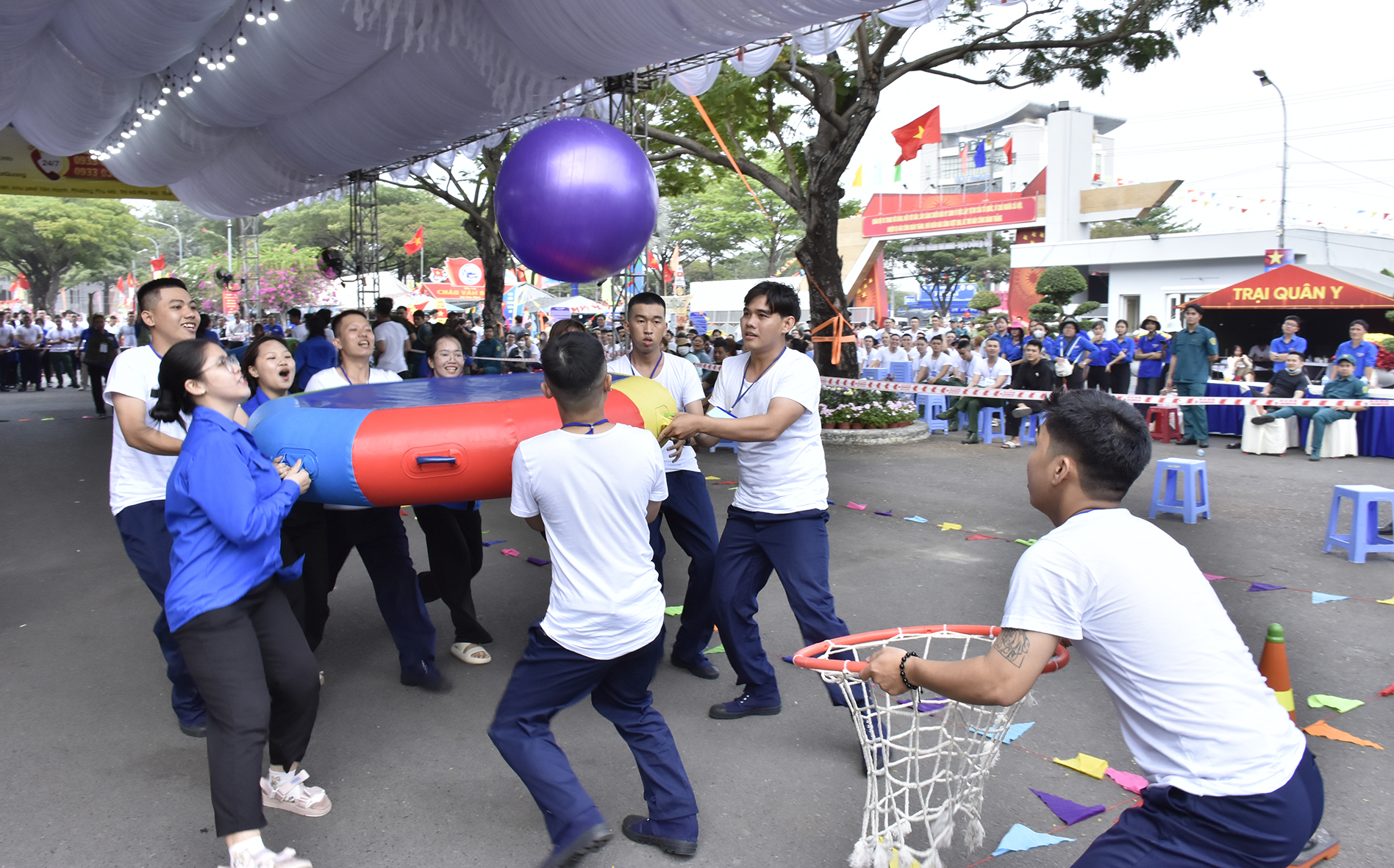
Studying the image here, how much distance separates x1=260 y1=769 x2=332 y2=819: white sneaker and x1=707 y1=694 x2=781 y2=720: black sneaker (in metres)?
1.48

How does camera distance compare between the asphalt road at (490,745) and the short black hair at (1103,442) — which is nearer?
the short black hair at (1103,442)

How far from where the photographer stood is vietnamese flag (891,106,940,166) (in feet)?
40.2

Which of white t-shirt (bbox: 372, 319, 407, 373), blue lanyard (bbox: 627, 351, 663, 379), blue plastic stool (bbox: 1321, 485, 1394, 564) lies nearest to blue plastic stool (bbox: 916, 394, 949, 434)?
blue plastic stool (bbox: 1321, 485, 1394, 564)

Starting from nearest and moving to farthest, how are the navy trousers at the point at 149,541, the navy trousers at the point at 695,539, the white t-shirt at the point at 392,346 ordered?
the navy trousers at the point at 149,541
the navy trousers at the point at 695,539
the white t-shirt at the point at 392,346

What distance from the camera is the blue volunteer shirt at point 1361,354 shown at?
452 inches

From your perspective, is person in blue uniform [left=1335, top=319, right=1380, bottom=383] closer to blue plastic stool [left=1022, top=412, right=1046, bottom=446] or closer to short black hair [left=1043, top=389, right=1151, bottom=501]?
blue plastic stool [left=1022, top=412, right=1046, bottom=446]

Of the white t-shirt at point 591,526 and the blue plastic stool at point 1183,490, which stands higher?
the white t-shirt at point 591,526

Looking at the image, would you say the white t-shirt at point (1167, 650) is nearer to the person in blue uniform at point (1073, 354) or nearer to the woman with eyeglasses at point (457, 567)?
the woman with eyeglasses at point (457, 567)

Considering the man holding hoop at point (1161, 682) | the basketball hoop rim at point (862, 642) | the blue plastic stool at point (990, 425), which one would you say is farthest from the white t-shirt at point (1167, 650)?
the blue plastic stool at point (990, 425)

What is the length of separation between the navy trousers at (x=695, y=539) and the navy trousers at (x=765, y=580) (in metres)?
0.35

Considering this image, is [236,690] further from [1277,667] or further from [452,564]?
[1277,667]

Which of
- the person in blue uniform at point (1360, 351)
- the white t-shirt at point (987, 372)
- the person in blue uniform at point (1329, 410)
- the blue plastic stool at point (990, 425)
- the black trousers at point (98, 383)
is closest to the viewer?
the person in blue uniform at point (1329, 410)

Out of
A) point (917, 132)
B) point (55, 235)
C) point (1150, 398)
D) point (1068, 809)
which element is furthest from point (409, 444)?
point (55, 235)

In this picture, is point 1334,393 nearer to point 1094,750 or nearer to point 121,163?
point 1094,750
